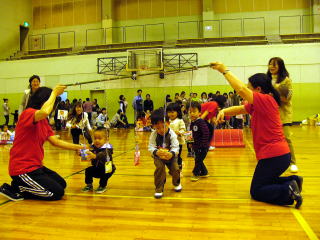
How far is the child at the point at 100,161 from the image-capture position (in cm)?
366

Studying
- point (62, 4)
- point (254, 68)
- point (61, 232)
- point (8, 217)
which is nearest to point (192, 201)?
point (61, 232)

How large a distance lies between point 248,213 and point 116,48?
14514mm

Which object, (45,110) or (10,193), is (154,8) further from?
(10,193)

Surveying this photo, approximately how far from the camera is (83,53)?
55.9ft

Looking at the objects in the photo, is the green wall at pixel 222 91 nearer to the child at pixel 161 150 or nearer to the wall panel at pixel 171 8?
the wall panel at pixel 171 8

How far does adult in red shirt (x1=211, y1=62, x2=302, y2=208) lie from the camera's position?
120 inches

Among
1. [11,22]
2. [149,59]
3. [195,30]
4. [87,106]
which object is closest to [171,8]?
[195,30]

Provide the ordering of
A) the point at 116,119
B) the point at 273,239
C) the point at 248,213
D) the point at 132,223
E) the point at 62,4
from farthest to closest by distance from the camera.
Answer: the point at 62,4, the point at 116,119, the point at 248,213, the point at 132,223, the point at 273,239

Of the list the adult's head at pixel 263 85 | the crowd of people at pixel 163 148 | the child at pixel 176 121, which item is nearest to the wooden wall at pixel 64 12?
the child at pixel 176 121

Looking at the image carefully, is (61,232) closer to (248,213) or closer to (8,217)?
(8,217)

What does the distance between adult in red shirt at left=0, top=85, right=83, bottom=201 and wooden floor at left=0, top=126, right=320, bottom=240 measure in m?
0.12

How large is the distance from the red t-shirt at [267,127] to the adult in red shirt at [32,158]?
1.94m

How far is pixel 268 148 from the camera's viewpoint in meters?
3.14

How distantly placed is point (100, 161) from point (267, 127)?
1.90m
